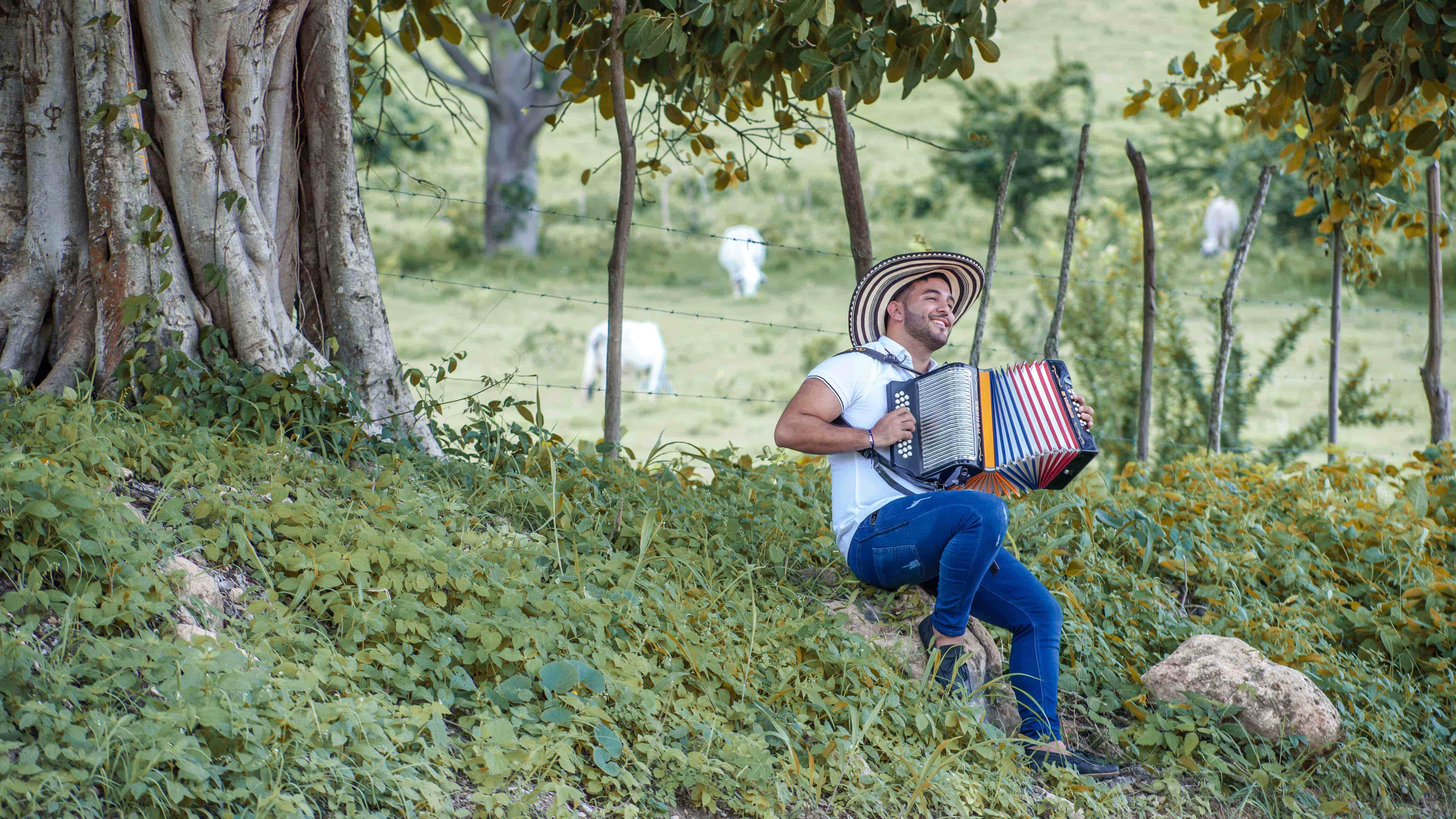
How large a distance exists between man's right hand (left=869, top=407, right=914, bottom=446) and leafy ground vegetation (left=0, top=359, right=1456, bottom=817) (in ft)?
2.12

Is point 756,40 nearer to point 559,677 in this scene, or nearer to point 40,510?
point 559,677

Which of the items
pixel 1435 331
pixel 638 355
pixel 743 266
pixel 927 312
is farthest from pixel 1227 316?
pixel 743 266

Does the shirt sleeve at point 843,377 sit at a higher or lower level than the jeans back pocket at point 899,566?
higher

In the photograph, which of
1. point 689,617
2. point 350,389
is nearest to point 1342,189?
point 689,617

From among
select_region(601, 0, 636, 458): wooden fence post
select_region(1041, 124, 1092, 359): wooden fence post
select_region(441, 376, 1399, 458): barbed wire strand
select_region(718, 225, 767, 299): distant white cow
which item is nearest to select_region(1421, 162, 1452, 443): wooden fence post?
select_region(441, 376, 1399, 458): barbed wire strand

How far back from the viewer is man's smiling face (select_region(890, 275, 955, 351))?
164 inches

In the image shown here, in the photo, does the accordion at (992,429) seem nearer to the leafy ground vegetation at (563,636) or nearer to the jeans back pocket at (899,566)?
the jeans back pocket at (899,566)

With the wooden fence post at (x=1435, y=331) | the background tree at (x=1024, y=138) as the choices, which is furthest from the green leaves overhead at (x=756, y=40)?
the background tree at (x=1024, y=138)

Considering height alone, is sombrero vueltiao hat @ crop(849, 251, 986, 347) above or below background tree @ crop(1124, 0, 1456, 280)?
below

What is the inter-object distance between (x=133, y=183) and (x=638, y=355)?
421 inches

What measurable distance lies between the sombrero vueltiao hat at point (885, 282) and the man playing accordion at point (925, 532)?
0.8 inches

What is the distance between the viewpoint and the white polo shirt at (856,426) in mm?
3973

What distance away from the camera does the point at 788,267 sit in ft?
68.4

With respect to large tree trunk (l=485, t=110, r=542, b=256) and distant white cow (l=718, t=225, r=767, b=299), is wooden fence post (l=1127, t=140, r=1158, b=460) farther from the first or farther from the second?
large tree trunk (l=485, t=110, r=542, b=256)
